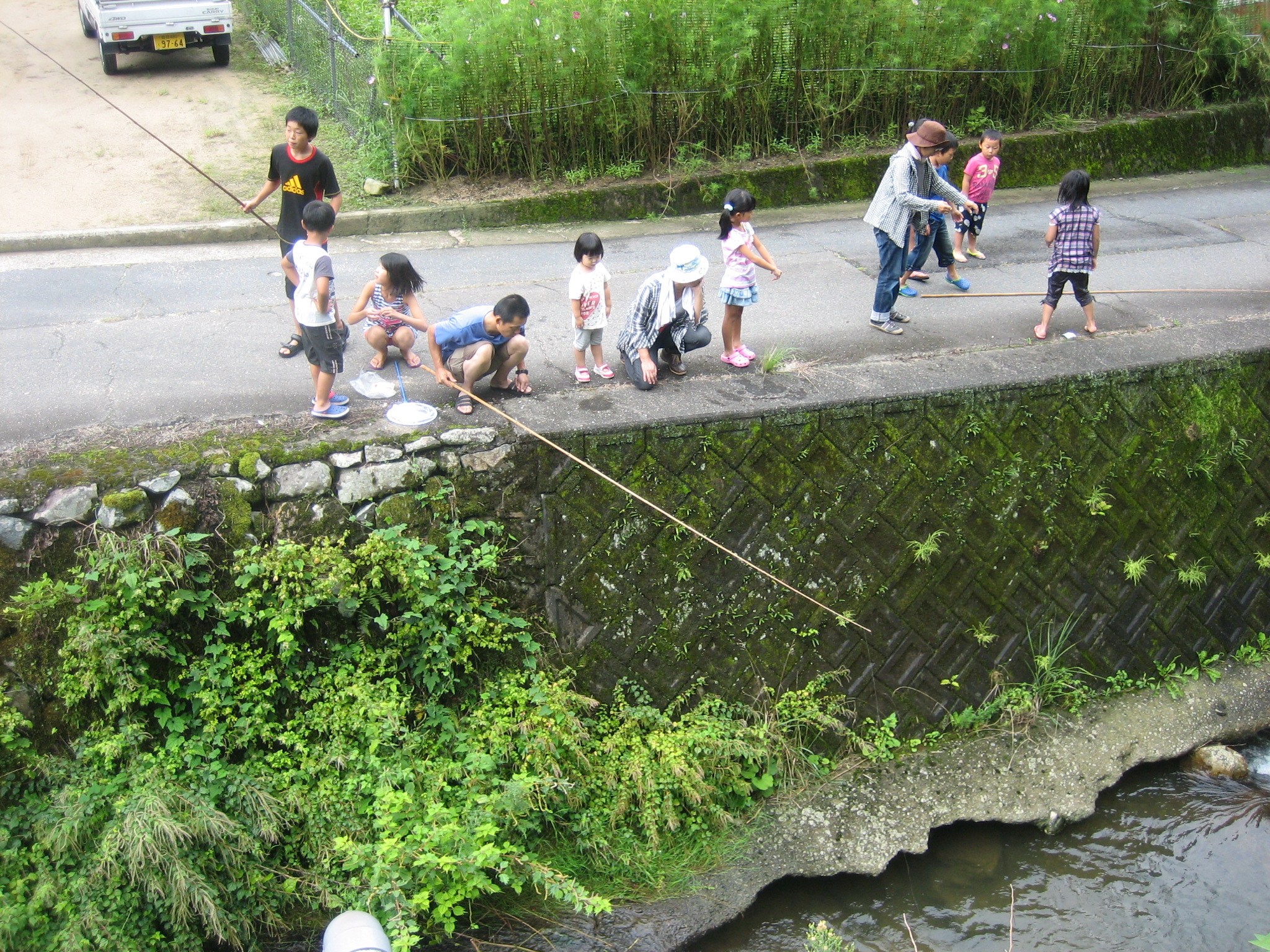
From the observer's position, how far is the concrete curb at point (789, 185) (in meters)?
8.72

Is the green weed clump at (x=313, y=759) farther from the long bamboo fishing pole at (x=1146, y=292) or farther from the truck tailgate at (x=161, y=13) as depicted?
the truck tailgate at (x=161, y=13)

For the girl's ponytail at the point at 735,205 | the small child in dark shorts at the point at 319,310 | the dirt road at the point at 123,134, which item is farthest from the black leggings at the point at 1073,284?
the dirt road at the point at 123,134

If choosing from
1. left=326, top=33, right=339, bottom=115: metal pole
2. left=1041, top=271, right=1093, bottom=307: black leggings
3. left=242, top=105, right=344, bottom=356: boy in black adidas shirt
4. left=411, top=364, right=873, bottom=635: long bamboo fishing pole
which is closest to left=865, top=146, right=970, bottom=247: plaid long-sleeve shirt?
left=1041, top=271, right=1093, bottom=307: black leggings

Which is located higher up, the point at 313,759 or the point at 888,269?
the point at 888,269

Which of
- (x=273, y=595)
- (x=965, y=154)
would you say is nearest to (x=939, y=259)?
(x=965, y=154)

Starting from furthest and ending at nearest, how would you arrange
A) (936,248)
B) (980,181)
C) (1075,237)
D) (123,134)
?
(123,134) < (980,181) < (936,248) < (1075,237)

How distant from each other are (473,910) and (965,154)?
8.90 metres

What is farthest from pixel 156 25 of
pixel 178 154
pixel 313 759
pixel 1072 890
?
pixel 1072 890

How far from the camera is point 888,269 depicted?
6824mm

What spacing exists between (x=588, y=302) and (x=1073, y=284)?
346cm

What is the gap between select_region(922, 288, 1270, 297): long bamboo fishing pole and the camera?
7672 millimetres

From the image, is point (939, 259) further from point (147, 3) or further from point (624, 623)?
point (147, 3)

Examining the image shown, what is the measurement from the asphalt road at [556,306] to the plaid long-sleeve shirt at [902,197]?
2.51 ft

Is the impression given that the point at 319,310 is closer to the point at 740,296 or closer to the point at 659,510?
the point at 659,510
